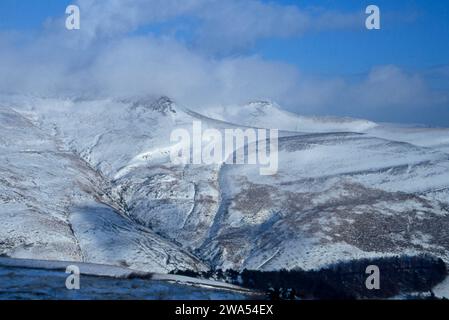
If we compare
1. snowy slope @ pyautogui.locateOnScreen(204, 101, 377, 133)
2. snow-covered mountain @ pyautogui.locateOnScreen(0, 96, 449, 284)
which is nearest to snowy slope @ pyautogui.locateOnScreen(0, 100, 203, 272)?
snow-covered mountain @ pyautogui.locateOnScreen(0, 96, 449, 284)

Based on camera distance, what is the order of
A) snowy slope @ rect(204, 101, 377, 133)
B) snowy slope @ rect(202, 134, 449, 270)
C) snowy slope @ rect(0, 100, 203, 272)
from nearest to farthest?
1. snowy slope @ rect(0, 100, 203, 272)
2. snowy slope @ rect(202, 134, 449, 270)
3. snowy slope @ rect(204, 101, 377, 133)

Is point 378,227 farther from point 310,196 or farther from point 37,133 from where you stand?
point 37,133

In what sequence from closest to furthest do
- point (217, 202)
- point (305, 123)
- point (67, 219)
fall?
point (67, 219)
point (217, 202)
point (305, 123)

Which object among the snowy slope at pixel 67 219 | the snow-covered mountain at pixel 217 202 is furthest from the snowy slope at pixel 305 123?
the snowy slope at pixel 67 219

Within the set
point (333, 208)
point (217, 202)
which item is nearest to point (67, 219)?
point (217, 202)

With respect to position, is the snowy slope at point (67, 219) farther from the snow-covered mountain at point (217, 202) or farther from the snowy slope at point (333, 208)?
the snowy slope at point (333, 208)

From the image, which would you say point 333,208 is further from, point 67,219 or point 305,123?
point 305,123

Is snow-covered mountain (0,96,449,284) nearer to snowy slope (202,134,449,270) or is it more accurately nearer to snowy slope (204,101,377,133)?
snowy slope (202,134,449,270)
